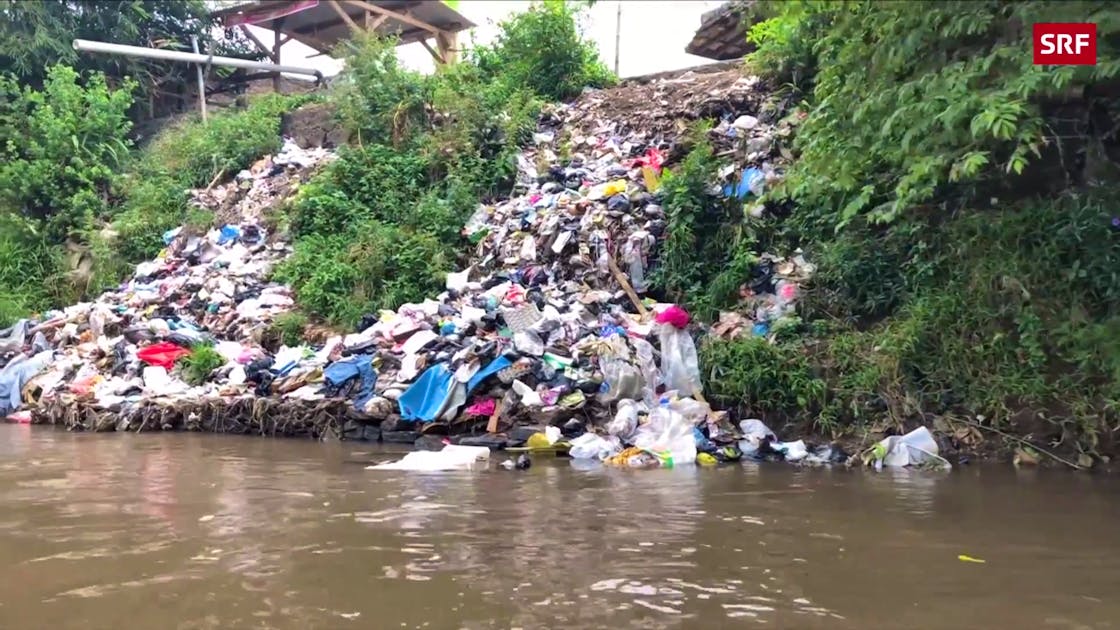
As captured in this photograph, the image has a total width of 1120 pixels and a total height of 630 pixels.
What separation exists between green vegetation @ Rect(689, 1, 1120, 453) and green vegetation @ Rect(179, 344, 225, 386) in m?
4.88

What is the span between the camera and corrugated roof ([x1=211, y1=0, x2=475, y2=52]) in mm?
14188

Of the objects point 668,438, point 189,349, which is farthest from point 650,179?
point 189,349

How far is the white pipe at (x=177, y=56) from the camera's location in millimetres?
12625

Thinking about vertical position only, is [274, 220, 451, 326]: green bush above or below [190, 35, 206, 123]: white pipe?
below

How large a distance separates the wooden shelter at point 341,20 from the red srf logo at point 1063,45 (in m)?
11.6

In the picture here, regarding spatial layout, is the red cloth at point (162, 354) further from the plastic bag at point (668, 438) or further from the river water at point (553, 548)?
the plastic bag at point (668, 438)

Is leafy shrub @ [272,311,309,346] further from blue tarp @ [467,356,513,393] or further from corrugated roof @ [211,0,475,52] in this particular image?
corrugated roof @ [211,0,475,52]

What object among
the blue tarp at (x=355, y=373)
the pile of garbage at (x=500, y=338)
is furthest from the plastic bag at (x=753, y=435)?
the blue tarp at (x=355, y=373)

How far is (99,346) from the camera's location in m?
8.85

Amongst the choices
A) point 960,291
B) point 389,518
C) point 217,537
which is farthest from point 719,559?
point 960,291

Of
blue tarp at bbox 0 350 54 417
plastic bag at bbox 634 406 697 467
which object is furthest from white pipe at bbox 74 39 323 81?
plastic bag at bbox 634 406 697 467

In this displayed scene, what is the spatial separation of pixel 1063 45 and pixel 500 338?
15.3 ft

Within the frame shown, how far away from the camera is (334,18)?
15.1 m

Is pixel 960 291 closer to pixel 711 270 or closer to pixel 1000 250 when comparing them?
pixel 1000 250
